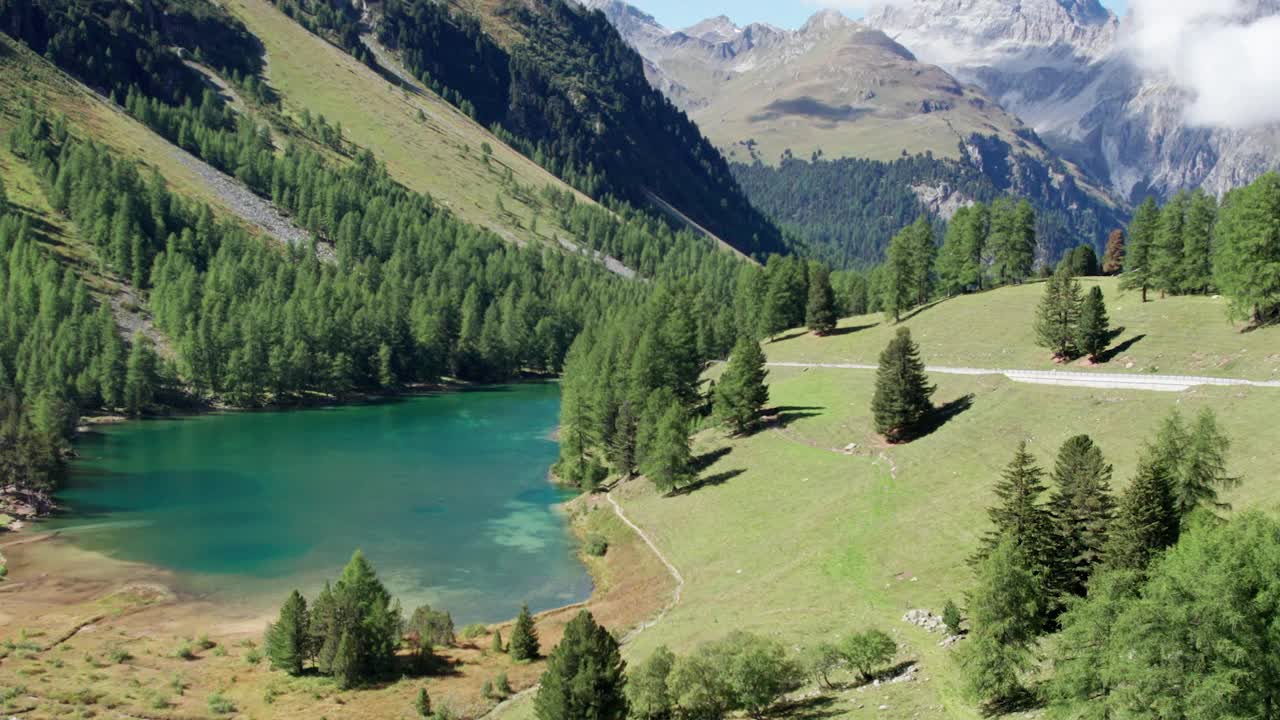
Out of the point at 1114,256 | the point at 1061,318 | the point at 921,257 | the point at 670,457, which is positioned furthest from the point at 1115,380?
the point at 1114,256

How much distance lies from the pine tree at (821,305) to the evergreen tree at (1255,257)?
5562 centimetres

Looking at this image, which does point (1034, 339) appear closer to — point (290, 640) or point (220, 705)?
point (290, 640)

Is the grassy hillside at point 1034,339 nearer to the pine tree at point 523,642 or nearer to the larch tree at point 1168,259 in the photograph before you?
the larch tree at point 1168,259

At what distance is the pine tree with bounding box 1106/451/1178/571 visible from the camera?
44.3 meters

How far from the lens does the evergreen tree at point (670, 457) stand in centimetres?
9456

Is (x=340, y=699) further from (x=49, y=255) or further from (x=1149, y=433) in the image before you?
(x=49, y=255)

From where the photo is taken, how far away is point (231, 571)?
80.1 meters

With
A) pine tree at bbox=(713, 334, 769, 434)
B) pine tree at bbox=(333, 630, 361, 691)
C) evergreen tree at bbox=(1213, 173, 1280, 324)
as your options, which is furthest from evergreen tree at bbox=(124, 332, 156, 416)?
evergreen tree at bbox=(1213, 173, 1280, 324)

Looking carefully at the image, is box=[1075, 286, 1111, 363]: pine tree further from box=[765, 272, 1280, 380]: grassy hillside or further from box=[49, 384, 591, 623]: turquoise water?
box=[49, 384, 591, 623]: turquoise water

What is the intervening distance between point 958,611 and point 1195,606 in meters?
19.6

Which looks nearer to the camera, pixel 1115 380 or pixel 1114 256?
pixel 1115 380

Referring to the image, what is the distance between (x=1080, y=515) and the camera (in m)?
49.1

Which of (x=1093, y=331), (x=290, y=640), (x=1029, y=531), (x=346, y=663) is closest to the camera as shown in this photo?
(x=1029, y=531)

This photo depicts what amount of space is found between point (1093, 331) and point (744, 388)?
3543 centimetres
